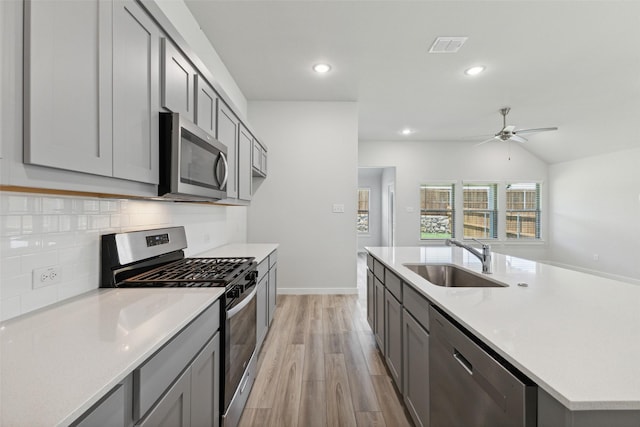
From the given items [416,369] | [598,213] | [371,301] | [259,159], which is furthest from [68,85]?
[598,213]

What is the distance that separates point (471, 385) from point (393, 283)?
3.27ft

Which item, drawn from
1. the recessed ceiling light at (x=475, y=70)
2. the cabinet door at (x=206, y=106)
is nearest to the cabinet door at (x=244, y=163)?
the cabinet door at (x=206, y=106)

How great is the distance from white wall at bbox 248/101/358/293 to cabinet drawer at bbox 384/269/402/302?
222 cm

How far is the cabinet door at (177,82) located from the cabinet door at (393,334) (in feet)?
5.65

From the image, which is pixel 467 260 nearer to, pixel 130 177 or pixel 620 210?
pixel 130 177

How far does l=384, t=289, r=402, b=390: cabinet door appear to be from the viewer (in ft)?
5.99

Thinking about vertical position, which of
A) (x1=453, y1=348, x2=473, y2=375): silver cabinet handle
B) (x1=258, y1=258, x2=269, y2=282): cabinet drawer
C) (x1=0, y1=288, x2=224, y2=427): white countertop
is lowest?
(x1=453, y1=348, x2=473, y2=375): silver cabinet handle

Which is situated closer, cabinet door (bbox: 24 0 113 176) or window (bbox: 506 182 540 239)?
cabinet door (bbox: 24 0 113 176)

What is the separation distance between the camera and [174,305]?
1152mm

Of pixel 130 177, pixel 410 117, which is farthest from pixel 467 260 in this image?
pixel 410 117

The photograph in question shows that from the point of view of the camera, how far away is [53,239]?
117cm

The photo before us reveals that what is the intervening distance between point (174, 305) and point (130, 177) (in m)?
0.54

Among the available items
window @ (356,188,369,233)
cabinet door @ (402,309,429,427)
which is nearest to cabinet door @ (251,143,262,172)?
cabinet door @ (402,309,429,427)

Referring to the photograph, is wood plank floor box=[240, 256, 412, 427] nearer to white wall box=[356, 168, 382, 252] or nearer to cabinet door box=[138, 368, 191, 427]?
cabinet door box=[138, 368, 191, 427]
